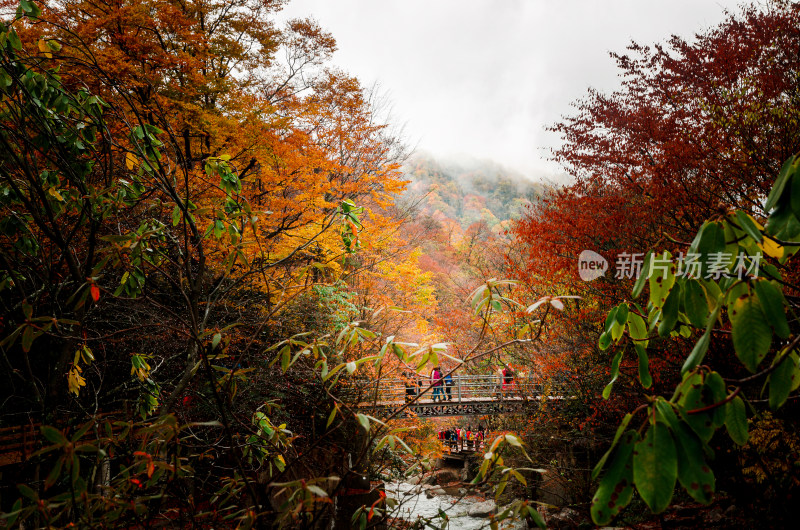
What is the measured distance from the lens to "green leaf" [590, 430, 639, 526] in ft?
2.06

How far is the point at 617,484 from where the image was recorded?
636mm

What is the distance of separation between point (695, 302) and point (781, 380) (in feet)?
0.62

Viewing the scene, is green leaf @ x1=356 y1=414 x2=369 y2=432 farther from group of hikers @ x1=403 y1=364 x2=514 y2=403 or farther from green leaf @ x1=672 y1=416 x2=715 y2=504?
green leaf @ x1=672 y1=416 x2=715 y2=504

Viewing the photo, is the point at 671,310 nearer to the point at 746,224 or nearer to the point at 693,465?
the point at 746,224

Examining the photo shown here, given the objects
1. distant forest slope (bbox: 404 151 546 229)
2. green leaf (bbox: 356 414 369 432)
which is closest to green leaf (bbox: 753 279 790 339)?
green leaf (bbox: 356 414 369 432)

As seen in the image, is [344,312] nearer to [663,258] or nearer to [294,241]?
[294,241]

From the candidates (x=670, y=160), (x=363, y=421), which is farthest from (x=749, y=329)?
(x=670, y=160)

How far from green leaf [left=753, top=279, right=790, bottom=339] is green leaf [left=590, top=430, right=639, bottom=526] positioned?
0.97 ft

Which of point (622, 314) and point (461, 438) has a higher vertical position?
point (622, 314)

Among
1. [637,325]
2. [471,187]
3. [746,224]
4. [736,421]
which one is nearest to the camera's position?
[746,224]

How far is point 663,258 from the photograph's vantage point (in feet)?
3.26

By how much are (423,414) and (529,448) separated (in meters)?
4.30

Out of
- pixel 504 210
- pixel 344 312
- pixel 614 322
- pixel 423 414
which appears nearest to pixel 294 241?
pixel 344 312

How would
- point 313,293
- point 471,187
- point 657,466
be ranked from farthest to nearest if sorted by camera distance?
1. point 471,187
2. point 313,293
3. point 657,466
